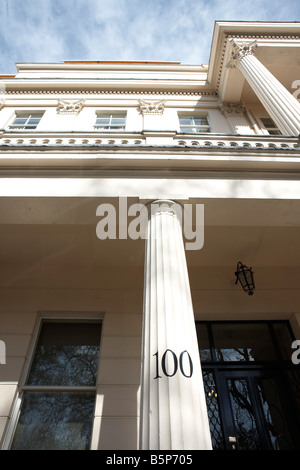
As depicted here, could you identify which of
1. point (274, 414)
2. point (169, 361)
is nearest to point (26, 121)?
point (169, 361)

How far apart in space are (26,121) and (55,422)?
35.1 feet

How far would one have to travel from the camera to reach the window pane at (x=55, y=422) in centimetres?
487

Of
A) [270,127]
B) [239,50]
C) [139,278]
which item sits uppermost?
[239,50]

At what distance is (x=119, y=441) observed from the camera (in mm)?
4574

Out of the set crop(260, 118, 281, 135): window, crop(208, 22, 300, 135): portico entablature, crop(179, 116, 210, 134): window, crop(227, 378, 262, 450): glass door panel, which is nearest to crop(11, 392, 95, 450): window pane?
crop(227, 378, 262, 450): glass door panel

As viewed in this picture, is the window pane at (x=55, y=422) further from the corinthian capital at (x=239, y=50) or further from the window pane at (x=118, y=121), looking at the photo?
the corinthian capital at (x=239, y=50)

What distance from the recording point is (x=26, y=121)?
11.4m

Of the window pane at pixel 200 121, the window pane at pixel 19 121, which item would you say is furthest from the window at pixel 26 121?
the window pane at pixel 200 121

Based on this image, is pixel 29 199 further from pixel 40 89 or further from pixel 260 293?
pixel 40 89

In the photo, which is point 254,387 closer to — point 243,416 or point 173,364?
point 243,416

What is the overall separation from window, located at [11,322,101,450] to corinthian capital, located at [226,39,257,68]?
10.9 metres

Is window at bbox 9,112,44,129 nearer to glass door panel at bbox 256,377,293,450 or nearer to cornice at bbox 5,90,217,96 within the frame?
cornice at bbox 5,90,217,96

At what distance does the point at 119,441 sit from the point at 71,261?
12.7 feet
